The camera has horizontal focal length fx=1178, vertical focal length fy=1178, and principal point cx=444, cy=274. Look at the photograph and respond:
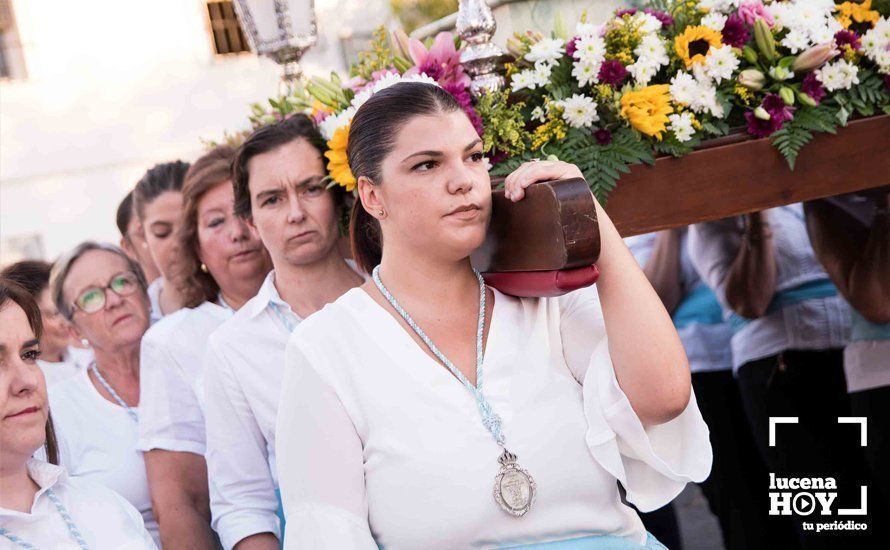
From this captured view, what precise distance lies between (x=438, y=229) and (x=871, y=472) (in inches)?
101

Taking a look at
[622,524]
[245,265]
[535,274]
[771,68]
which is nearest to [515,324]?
[535,274]

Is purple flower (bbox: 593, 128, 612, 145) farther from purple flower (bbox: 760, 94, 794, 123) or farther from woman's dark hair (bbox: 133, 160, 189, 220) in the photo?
woman's dark hair (bbox: 133, 160, 189, 220)

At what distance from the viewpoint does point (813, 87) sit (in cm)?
346

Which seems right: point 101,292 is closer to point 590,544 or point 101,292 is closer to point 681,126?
point 681,126

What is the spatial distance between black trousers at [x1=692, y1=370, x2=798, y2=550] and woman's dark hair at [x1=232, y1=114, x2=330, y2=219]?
88.2 inches

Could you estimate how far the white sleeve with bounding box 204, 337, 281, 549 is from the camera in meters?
3.44

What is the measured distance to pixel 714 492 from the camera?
504cm

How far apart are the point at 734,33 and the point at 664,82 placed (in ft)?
0.82

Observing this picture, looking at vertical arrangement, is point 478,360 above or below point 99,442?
above

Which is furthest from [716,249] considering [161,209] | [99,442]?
[99,442]

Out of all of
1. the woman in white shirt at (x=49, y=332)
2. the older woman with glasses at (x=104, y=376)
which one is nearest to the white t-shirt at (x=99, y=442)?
the older woman with glasses at (x=104, y=376)

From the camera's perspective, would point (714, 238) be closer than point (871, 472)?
No

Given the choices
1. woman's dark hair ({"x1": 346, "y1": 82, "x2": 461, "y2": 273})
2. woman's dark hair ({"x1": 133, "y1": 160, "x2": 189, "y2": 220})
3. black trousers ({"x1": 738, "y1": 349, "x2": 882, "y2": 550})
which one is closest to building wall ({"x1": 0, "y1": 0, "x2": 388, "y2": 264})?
woman's dark hair ({"x1": 133, "y1": 160, "x2": 189, "y2": 220})

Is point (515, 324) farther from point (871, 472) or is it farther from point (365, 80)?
point (871, 472)
